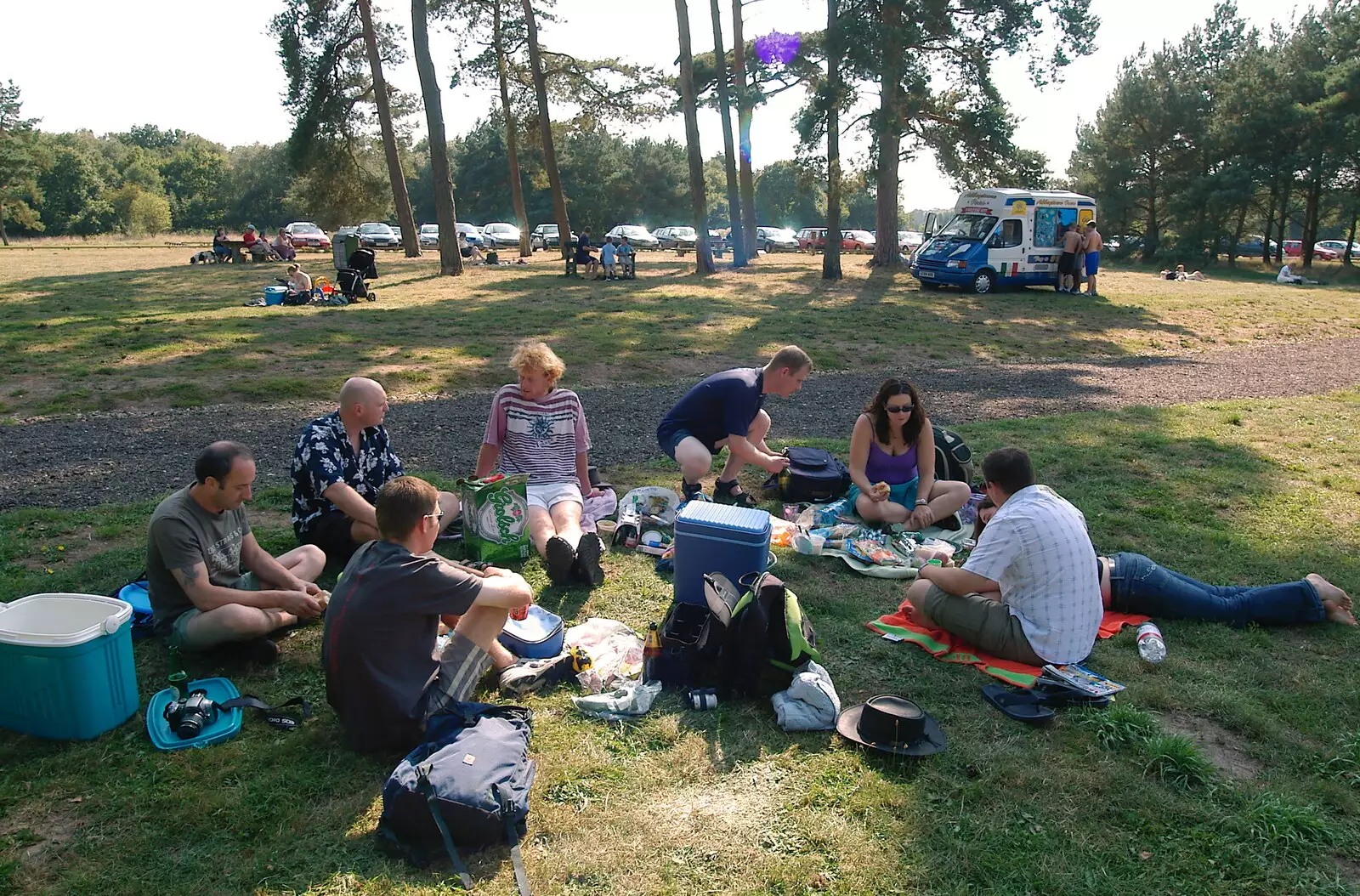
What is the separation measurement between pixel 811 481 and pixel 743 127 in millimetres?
24000

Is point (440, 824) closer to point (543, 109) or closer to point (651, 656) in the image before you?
point (651, 656)

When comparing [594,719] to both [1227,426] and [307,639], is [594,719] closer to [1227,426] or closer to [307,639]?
[307,639]

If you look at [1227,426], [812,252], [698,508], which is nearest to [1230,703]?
[698,508]

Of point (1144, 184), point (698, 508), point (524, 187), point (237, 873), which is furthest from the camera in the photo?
point (524, 187)

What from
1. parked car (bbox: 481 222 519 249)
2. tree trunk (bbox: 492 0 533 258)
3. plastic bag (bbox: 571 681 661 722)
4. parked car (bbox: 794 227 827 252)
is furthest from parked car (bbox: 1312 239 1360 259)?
plastic bag (bbox: 571 681 661 722)

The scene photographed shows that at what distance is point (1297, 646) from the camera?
14.0 ft

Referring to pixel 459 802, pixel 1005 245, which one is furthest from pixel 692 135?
pixel 459 802

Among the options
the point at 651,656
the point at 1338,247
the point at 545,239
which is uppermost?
the point at 545,239

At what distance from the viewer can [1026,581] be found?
13.1 ft

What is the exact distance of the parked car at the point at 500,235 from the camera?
43206mm

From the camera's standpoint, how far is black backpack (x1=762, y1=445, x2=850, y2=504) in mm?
6375

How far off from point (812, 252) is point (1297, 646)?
39157 millimetres

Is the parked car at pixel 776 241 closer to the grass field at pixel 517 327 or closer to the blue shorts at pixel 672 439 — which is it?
the grass field at pixel 517 327

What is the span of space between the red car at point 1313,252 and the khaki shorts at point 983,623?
41657 millimetres
